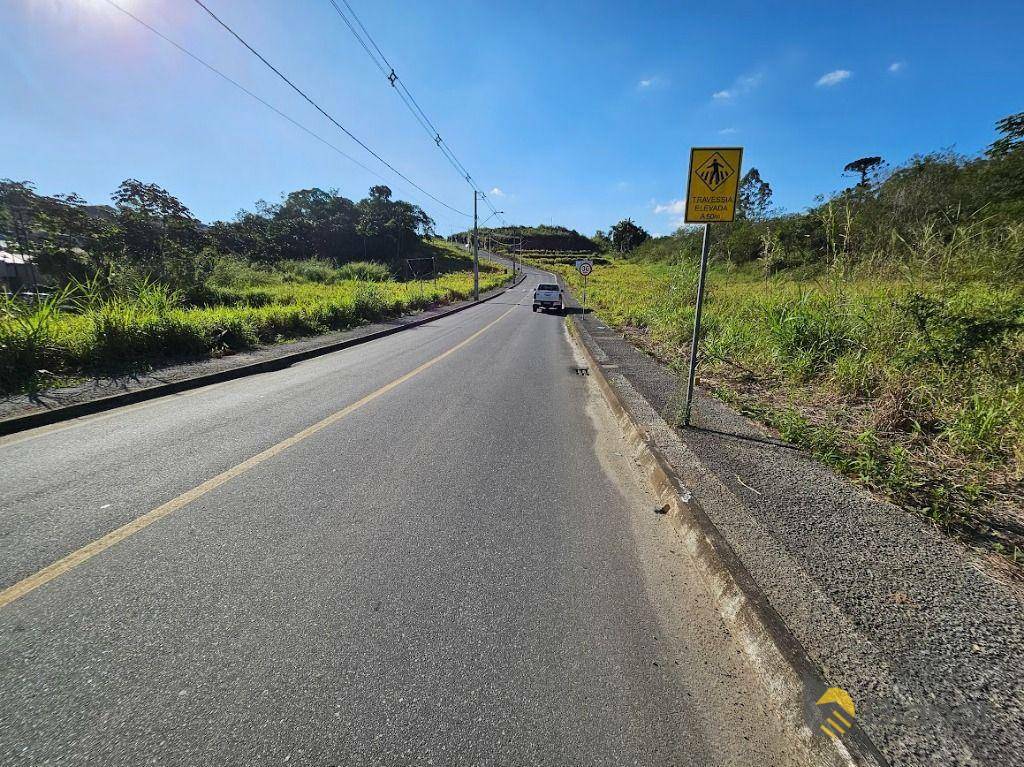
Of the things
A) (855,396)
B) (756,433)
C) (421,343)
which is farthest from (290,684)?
(421,343)

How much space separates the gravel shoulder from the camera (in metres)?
1.42

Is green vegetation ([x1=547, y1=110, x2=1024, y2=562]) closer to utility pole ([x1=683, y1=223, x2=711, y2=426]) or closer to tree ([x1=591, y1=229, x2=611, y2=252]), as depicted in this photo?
utility pole ([x1=683, y1=223, x2=711, y2=426])

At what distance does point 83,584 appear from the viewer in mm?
2223

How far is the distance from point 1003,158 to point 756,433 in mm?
23822

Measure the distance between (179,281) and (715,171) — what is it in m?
24.3

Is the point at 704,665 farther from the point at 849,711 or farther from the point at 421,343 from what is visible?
the point at 421,343

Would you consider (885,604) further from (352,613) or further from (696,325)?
(696,325)

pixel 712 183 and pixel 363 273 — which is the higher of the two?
pixel 363 273

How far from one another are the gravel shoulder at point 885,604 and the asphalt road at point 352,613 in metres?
0.38

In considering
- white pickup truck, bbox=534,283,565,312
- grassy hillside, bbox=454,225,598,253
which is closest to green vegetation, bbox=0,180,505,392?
white pickup truck, bbox=534,283,565,312

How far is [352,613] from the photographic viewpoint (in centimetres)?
209

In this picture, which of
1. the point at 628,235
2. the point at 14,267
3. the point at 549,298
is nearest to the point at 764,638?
the point at 549,298

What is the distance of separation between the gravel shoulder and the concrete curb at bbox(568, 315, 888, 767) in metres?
0.06

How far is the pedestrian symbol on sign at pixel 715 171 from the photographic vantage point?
3854 millimetres
